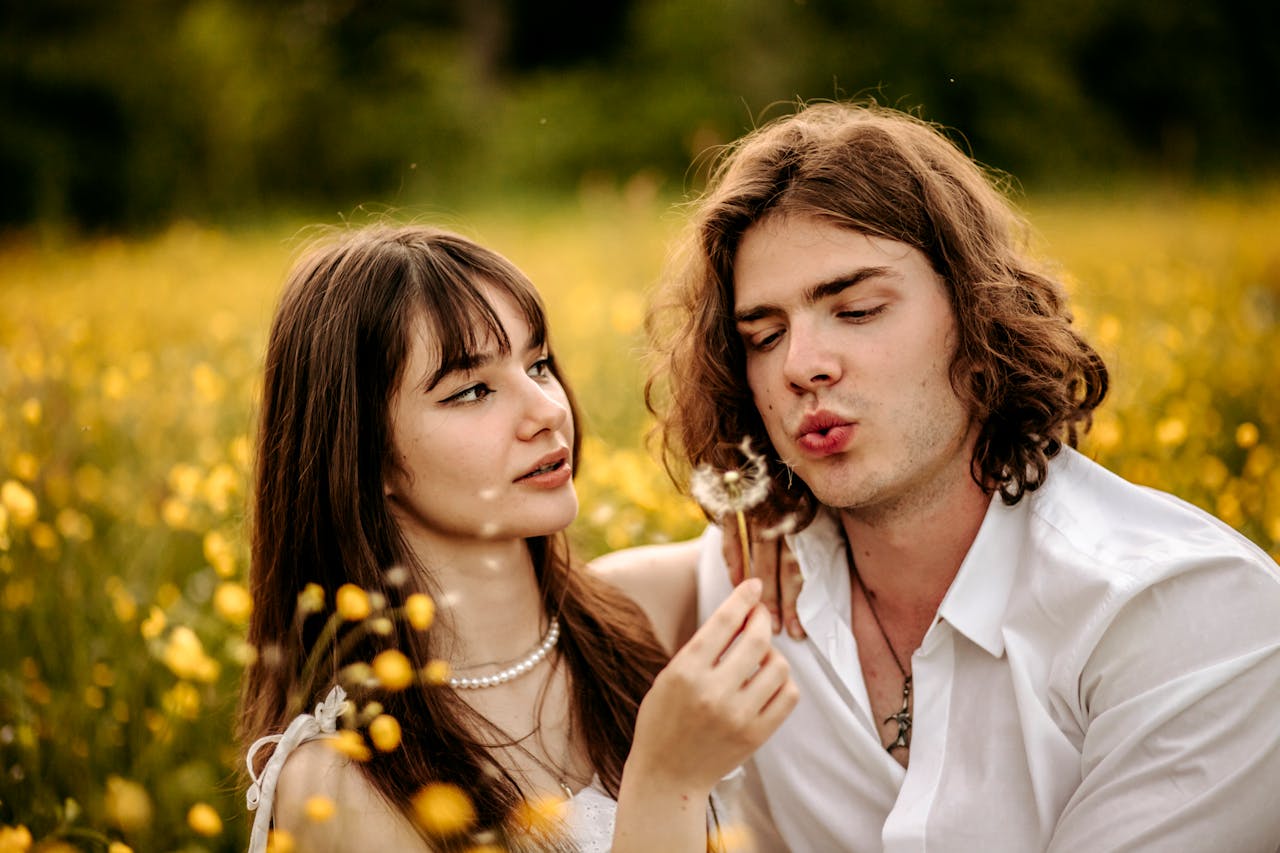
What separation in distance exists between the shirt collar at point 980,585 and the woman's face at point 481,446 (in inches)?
26.7

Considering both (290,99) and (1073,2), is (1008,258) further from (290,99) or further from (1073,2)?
(1073,2)

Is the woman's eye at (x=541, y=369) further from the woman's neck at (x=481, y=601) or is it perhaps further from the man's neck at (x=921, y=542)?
the man's neck at (x=921, y=542)

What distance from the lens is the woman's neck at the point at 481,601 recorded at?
90.9 inches

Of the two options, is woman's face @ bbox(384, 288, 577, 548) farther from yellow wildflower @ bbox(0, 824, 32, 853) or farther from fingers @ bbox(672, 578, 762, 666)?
yellow wildflower @ bbox(0, 824, 32, 853)

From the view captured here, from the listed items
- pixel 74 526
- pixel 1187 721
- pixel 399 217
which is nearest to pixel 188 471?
pixel 74 526

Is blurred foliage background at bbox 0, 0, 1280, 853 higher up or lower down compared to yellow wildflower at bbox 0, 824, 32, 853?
lower down

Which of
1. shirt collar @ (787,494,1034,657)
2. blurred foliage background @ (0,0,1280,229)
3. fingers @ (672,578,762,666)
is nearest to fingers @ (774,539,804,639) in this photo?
shirt collar @ (787,494,1034,657)

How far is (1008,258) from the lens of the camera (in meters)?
2.59

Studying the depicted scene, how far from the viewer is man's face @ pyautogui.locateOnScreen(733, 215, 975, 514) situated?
90.1 inches

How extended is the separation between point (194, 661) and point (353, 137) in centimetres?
2186

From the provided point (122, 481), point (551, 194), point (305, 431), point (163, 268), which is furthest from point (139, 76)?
point (305, 431)

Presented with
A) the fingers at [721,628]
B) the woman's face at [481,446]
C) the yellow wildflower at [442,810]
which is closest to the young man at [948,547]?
the woman's face at [481,446]

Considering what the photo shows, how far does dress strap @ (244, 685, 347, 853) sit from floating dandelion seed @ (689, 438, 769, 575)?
0.83 m

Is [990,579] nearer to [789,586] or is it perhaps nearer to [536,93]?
[789,586]
